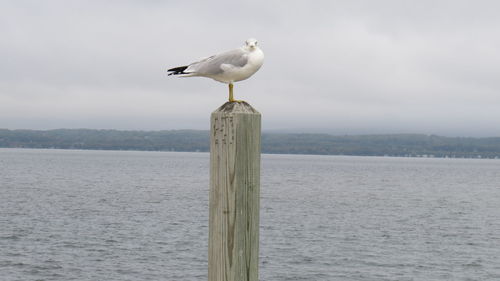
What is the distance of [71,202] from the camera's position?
71.8 meters

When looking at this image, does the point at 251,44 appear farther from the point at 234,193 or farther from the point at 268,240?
the point at 268,240

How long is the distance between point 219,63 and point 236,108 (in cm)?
122

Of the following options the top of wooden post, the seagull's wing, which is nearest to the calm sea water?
the seagull's wing

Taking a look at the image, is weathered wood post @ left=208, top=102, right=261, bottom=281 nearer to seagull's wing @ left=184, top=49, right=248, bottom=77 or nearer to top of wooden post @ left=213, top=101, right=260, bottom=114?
top of wooden post @ left=213, top=101, right=260, bottom=114

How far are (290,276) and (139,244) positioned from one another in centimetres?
1307

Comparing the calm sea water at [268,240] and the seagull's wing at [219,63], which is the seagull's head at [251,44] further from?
the calm sea water at [268,240]

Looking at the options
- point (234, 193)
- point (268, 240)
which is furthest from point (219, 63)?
point (268, 240)

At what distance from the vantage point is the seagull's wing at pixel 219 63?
15.8 feet

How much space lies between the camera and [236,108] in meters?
3.78

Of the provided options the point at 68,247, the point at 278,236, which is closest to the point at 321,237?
the point at 278,236

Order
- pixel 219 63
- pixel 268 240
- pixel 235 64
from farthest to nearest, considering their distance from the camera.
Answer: pixel 268 240, pixel 219 63, pixel 235 64

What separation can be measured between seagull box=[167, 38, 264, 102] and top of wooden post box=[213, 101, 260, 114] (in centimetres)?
82

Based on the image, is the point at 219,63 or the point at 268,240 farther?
the point at 268,240

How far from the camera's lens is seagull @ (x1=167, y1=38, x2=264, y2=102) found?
4793 millimetres
